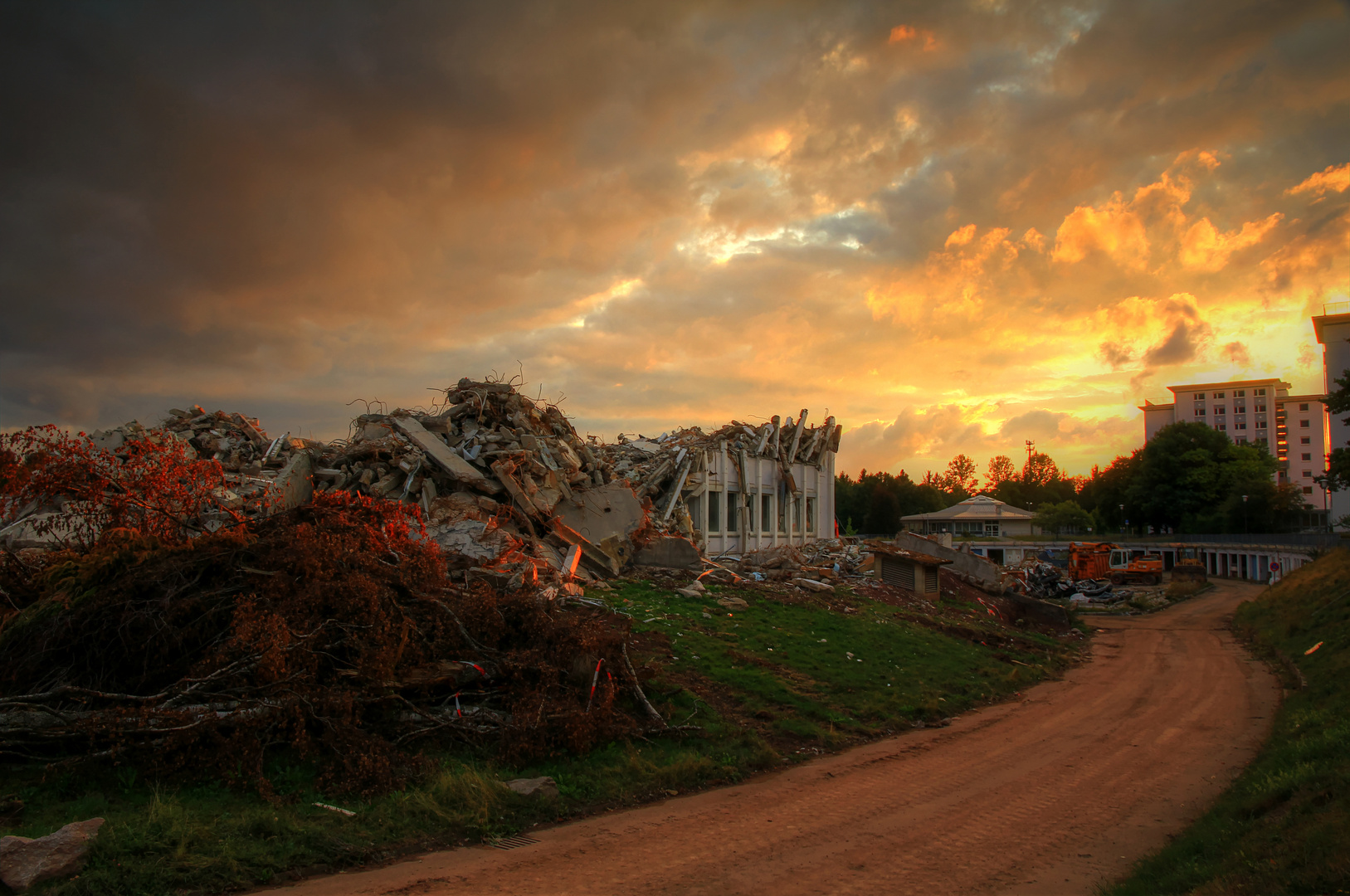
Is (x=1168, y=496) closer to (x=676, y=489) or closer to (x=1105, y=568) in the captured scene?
(x=1105, y=568)

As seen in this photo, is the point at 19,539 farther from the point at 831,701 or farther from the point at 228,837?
the point at 831,701

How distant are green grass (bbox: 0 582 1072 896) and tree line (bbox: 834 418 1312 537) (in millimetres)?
50713

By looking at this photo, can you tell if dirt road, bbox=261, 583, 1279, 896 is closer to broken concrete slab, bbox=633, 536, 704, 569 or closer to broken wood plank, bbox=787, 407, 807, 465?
broken concrete slab, bbox=633, 536, 704, 569

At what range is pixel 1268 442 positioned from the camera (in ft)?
406

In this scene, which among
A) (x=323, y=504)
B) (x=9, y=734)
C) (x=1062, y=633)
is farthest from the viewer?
(x=1062, y=633)

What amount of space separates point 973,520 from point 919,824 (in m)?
89.0

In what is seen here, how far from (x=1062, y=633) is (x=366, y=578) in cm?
2487

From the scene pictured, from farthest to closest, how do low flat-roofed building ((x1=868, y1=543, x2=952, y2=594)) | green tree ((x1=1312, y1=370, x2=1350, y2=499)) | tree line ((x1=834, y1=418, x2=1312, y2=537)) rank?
tree line ((x1=834, y1=418, x2=1312, y2=537)) → green tree ((x1=1312, y1=370, x2=1350, y2=499)) → low flat-roofed building ((x1=868, y1=543, x2=952, y2=594))

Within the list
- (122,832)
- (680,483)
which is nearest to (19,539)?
(122,832)

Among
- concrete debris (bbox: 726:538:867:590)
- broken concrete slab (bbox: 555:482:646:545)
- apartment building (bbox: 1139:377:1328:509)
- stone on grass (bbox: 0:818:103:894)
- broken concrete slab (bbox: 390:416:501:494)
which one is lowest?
stone on grass (bbox: 0:818:103:894)

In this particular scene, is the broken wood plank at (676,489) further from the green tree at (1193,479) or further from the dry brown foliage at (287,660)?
the green tree at (1193,479)

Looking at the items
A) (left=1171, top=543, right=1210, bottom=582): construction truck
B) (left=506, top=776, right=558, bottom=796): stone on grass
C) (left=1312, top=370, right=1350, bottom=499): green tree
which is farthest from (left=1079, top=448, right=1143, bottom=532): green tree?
(left=506, top=776, right=558, bottom=796): stone on grass

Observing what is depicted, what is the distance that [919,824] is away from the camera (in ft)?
26.9

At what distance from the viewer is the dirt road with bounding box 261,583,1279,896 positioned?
22.0 feet
